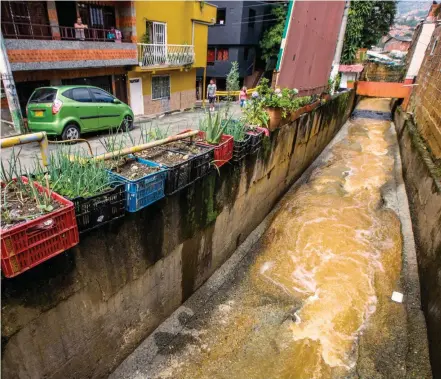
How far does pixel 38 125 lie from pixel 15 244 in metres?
6.94

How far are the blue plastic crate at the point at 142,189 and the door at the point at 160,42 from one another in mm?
11654

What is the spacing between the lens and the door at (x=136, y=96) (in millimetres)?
13109

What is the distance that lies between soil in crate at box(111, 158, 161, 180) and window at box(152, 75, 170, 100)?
11.6 m

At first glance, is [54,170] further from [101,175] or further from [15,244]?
[15,244]

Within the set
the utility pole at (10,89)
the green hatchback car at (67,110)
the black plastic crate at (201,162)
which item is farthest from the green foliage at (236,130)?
the utility pole at (10,89)

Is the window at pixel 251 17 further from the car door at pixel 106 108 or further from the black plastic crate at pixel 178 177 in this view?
the black plastic crate at pixel 178 177

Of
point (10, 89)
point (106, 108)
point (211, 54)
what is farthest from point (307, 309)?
point (211, 54)

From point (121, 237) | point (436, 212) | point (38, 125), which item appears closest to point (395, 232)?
point (436, 212)

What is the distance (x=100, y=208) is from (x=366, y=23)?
97.7ft

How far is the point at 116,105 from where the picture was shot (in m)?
9.35

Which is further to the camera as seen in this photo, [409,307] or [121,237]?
[409,307]

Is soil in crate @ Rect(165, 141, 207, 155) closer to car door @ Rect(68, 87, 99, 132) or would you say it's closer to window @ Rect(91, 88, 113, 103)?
car door @ Rect(68, 87, 99, 132)

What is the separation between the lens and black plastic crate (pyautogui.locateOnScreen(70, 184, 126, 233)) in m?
2.71

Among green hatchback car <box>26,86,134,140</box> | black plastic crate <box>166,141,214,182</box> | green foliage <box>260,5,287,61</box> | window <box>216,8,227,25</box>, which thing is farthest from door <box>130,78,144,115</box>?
green foliage <box>260,5,287,61</box>
